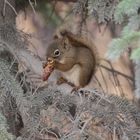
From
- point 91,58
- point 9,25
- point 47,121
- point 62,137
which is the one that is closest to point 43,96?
point 47,121

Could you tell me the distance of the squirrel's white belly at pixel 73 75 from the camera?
9.45 ft

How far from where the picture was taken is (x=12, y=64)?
2.19m

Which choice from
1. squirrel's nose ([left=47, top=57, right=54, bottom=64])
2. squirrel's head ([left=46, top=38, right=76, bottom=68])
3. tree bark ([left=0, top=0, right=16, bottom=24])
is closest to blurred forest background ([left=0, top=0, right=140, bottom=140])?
tree bark ([left=0, top=0, right=16, bottom=24])

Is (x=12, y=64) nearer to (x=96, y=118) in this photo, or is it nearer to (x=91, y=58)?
(x=96, y=118)

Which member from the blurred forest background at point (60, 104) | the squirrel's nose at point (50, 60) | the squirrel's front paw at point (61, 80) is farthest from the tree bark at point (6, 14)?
the squirrel's front paw at point (61, 80)

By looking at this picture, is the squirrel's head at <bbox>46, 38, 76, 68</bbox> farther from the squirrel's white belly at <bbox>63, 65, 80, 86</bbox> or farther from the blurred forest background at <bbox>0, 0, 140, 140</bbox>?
the blurred forest background at <bbox>0, 0, 140, 140</bbox>

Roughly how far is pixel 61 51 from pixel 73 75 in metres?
0.15

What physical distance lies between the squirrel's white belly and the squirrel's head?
0.15 feet

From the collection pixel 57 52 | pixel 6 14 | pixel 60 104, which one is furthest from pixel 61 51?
pixel 60 104

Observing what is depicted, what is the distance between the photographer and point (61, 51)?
2.92 m

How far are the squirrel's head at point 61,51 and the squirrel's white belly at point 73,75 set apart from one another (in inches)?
1.8

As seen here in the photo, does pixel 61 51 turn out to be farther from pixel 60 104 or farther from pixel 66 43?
pixel 60 104

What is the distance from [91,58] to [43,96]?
31.2 inches

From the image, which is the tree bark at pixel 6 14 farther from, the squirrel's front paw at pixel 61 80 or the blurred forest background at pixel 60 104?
the squirrel's front paw at pixel 61 80
